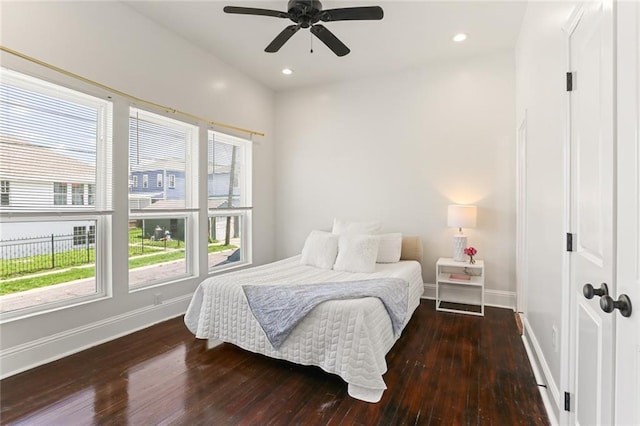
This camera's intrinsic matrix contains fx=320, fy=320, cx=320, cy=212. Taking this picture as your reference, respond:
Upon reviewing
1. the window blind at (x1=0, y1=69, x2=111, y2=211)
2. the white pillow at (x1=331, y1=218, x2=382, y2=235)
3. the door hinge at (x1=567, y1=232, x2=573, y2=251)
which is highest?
the window blind at (x1=0, y1=69, x2=111, y2=211)

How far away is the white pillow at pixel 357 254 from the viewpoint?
3438 millimetres

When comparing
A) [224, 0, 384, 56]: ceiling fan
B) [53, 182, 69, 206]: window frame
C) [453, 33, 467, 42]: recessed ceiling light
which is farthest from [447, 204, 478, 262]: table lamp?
[53, 182, 69, 206]: window frame

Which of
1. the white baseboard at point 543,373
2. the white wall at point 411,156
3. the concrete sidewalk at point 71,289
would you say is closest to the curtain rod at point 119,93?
the white wall at point 411,156

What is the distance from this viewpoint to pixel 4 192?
2346 millimetres

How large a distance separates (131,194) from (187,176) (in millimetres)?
749

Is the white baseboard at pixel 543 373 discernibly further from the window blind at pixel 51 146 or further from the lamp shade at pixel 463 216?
the window blind at pixel 51 146

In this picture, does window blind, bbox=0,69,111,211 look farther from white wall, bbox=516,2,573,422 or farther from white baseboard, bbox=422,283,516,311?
white baseboard, bbox=422,283,516,311

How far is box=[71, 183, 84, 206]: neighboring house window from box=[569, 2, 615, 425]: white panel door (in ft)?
11.6

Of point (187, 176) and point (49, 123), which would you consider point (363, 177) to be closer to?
point (187, 176)

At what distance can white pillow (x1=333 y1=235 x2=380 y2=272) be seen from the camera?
3.44 metres

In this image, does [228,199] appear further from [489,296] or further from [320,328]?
[489,296]

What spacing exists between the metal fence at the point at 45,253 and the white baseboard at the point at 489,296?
12.6ft

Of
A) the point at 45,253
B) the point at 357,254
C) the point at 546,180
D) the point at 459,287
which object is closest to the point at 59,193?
the point at 45,253

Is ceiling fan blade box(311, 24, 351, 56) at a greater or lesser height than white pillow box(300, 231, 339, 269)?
greater
